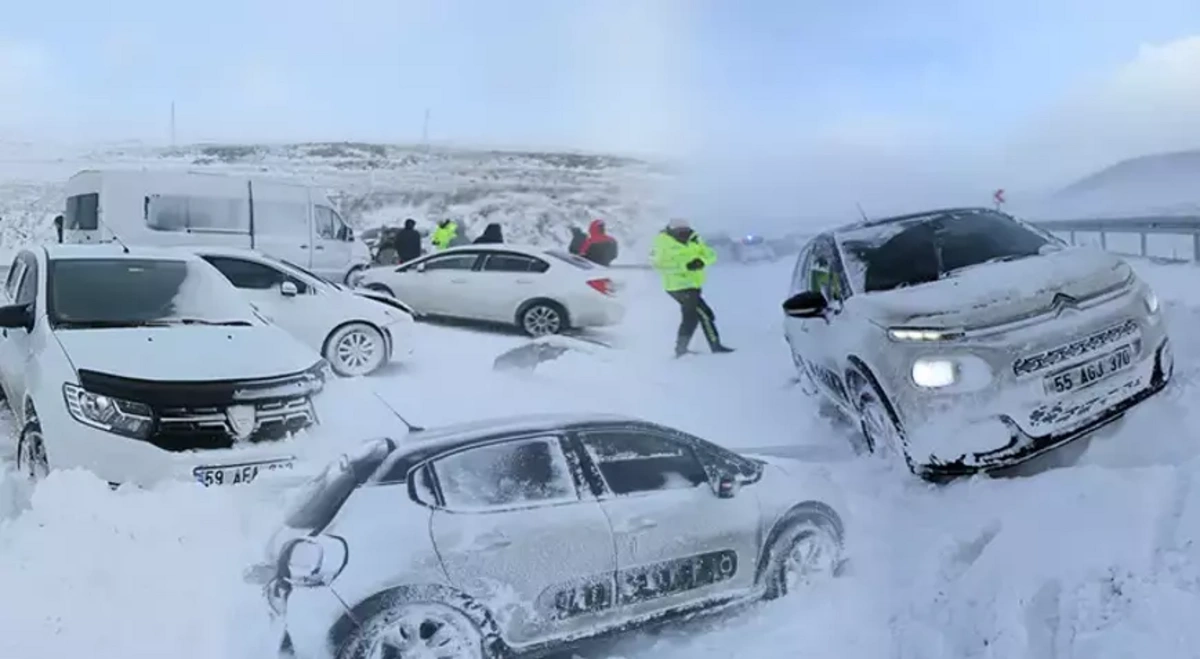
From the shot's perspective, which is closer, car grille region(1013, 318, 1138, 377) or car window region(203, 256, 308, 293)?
car window region(203, 256, 308, 293)

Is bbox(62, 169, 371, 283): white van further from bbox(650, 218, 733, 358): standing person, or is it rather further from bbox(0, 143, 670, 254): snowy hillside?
bbox(650, 218, 733, 358): standing person

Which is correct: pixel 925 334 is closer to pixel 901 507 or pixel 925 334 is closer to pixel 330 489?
pixel 901 507

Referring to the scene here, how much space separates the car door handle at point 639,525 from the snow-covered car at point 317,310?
0.57 m

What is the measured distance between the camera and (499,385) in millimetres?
1998

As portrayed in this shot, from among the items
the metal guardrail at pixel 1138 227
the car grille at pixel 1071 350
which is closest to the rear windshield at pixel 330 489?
the car grille at pixel 1071 350

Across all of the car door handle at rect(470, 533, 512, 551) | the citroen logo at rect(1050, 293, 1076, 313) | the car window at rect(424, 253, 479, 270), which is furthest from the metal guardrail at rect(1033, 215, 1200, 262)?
the car door handle at rect(470, 533, 512, 551)

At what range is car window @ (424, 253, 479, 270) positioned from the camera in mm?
2051

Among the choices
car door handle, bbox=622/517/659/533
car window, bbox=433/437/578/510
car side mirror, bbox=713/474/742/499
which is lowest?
car door handle, bbox=622/517/659/533

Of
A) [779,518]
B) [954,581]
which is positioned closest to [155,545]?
[779,518]

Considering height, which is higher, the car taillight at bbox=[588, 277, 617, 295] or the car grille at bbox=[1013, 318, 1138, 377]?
the car taillight at bbox=[588, 277, 617, 295]

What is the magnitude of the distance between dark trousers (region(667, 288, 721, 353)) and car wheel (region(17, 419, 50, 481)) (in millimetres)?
1271

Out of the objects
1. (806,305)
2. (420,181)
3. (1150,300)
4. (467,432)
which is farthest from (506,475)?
(1150,300)

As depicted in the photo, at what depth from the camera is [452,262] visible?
205 centimetres

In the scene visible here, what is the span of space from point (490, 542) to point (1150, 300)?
1.57 meters
